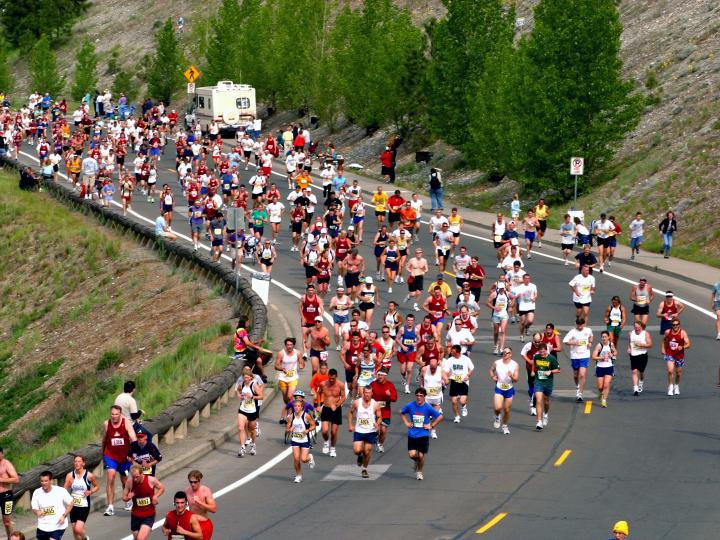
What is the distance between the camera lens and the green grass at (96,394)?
91.3ft

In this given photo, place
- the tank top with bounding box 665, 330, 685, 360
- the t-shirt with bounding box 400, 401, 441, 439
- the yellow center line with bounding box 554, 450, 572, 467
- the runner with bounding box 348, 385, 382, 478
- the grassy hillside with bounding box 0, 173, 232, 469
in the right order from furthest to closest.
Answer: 1. the grassy hillside with bounding box 0, 173, 232, 469
2. the tank top with bounding box 665, 330, 685, 360
3. the yellow center line with bounding box 554, 450, 572, 467
4. the runner with bounding box 348, 385, 382, 478
5. the t-shirt with bounding box 400, 401, 441, 439

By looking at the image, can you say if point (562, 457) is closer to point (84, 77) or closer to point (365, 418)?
point (365, 418)

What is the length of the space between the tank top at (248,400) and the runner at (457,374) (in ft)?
12.2

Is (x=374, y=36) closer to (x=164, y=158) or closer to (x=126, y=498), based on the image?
(x=164, y=158)

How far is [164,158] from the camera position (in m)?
67.4

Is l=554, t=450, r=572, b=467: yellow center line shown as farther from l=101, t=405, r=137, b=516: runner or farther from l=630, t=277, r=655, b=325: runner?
l=630, t=277, r=655, b=325: runner

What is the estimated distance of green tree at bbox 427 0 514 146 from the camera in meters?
57.6

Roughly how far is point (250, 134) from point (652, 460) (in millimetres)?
50691

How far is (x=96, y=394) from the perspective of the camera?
34438mm

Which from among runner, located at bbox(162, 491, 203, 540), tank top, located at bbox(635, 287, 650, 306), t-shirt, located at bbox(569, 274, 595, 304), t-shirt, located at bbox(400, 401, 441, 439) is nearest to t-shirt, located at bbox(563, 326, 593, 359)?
tank top, located at bbox(635, 287, 650, 306)

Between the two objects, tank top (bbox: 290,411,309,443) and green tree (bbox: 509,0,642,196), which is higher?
green tree (bbox: 509,0,642,196)

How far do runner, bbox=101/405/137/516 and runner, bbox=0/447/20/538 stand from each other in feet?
5.16

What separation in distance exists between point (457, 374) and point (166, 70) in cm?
6868

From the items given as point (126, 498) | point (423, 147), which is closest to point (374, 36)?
point (423, 147)
